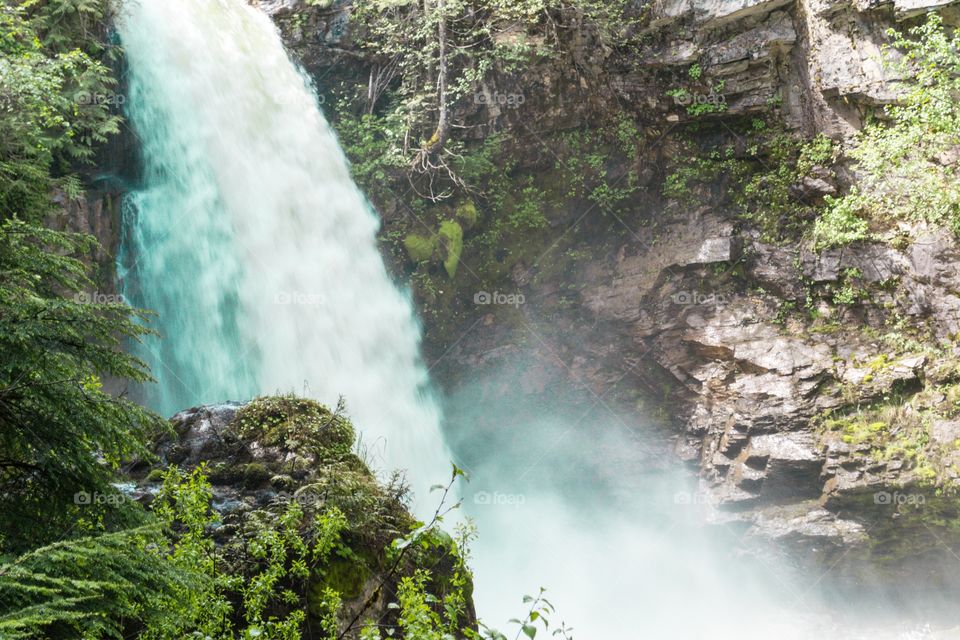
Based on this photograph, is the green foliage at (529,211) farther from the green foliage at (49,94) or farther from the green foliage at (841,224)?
the green foliage at (49,94)

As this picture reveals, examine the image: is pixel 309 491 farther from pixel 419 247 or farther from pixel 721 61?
pixel 721 61

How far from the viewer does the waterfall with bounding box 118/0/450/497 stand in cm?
974

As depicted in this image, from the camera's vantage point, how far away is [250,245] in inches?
416

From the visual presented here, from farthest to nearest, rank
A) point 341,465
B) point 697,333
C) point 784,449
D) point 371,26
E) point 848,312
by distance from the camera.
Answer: point 371,26 → point 697,333 → point 848,312 → point 784,449 → point 341,465

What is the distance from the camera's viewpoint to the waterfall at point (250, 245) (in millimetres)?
9742

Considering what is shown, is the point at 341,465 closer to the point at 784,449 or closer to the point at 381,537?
the point at 381,537

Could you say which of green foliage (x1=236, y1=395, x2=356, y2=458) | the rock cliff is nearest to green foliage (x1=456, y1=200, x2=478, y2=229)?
the rock cliff

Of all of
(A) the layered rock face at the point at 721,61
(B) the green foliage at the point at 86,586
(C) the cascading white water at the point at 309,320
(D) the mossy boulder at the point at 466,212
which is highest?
(A) the layered rock face at the point at 721,61

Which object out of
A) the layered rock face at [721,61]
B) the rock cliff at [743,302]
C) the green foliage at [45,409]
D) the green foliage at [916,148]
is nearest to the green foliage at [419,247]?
the rock cliff at [743,302]

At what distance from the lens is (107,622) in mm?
2320

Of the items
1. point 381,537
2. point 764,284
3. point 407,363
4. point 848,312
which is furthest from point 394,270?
point 381,537

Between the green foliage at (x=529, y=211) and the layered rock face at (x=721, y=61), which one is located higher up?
the layered rock face at (x=721, y=61)

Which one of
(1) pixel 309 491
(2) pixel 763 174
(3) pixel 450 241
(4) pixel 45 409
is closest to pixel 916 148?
(2) pixel 763 174

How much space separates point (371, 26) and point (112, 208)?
19.8 feet
